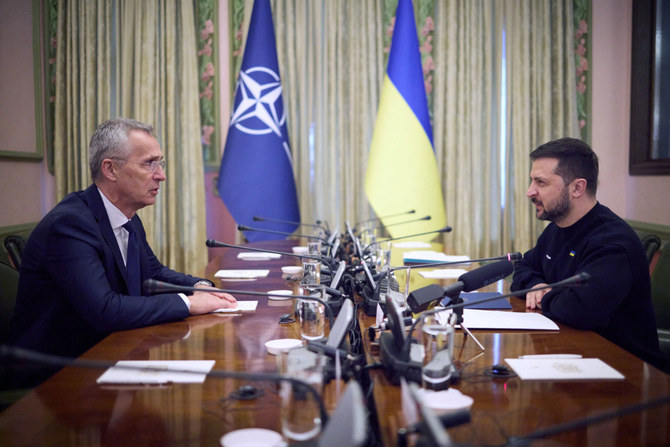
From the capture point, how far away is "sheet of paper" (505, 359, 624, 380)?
1236 mm

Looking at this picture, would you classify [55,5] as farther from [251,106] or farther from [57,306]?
[57,306]

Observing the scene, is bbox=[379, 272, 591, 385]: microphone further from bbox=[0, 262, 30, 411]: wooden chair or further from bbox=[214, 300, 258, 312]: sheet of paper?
bbox=[0, 262, 30, 411]: wooden chair

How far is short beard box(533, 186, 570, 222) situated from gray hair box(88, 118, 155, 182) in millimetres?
1628

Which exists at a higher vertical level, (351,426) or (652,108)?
(652,108)

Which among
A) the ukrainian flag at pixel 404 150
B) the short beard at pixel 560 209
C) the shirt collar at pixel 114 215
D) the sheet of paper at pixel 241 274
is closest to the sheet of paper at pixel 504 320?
the short beard at pixel 560 209

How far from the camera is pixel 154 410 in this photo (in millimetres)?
1074

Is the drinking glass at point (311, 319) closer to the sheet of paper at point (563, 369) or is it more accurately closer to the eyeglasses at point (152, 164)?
the sheet of paper at point (563, 369)

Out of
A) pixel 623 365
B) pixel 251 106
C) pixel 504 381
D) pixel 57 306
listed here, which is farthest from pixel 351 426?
pixel 251 106

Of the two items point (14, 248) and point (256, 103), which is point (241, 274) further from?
point (256, 103)

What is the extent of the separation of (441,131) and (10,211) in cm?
346

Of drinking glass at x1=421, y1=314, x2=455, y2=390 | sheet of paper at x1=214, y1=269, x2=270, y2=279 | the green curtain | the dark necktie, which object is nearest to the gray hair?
the dark necktie

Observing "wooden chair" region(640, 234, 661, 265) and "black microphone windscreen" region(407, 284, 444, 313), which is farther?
"wooden chair" region(640, 234, 661, 265)

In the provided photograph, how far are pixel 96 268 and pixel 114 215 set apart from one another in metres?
0.34

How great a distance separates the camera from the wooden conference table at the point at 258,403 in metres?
0.96
